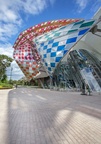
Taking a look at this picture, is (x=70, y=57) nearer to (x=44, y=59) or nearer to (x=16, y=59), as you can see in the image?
(x=44, y=59)

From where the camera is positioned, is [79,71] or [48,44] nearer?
[79,71]

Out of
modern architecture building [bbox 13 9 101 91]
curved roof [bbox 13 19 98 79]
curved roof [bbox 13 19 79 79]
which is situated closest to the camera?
modern architecture building [bbox 13 9 101 91]

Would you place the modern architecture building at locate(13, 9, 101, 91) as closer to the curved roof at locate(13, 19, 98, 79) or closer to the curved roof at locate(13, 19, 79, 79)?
the curved roof at locate(13, 19, 98, 79)

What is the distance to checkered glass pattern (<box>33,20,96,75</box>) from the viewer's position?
32.5 m

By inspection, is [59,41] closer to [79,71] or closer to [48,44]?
[48,44]

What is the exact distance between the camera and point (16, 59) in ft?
187

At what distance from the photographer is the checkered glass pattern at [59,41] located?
32.5 m

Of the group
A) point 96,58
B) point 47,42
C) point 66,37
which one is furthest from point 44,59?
point 96,58

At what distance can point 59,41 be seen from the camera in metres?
35.9

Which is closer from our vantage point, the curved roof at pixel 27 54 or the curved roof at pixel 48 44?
the curved roof at pixel 48 44

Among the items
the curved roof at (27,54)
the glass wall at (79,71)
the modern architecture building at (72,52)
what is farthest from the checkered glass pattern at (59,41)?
the curved roof at (27,54)

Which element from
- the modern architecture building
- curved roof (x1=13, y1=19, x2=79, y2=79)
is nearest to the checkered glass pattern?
the modern architecture building

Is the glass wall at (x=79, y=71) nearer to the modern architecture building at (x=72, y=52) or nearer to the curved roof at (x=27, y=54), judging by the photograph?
the modern architecture building at (x=72, y=52)

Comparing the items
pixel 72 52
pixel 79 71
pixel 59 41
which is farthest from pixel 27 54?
pixel 79 71
